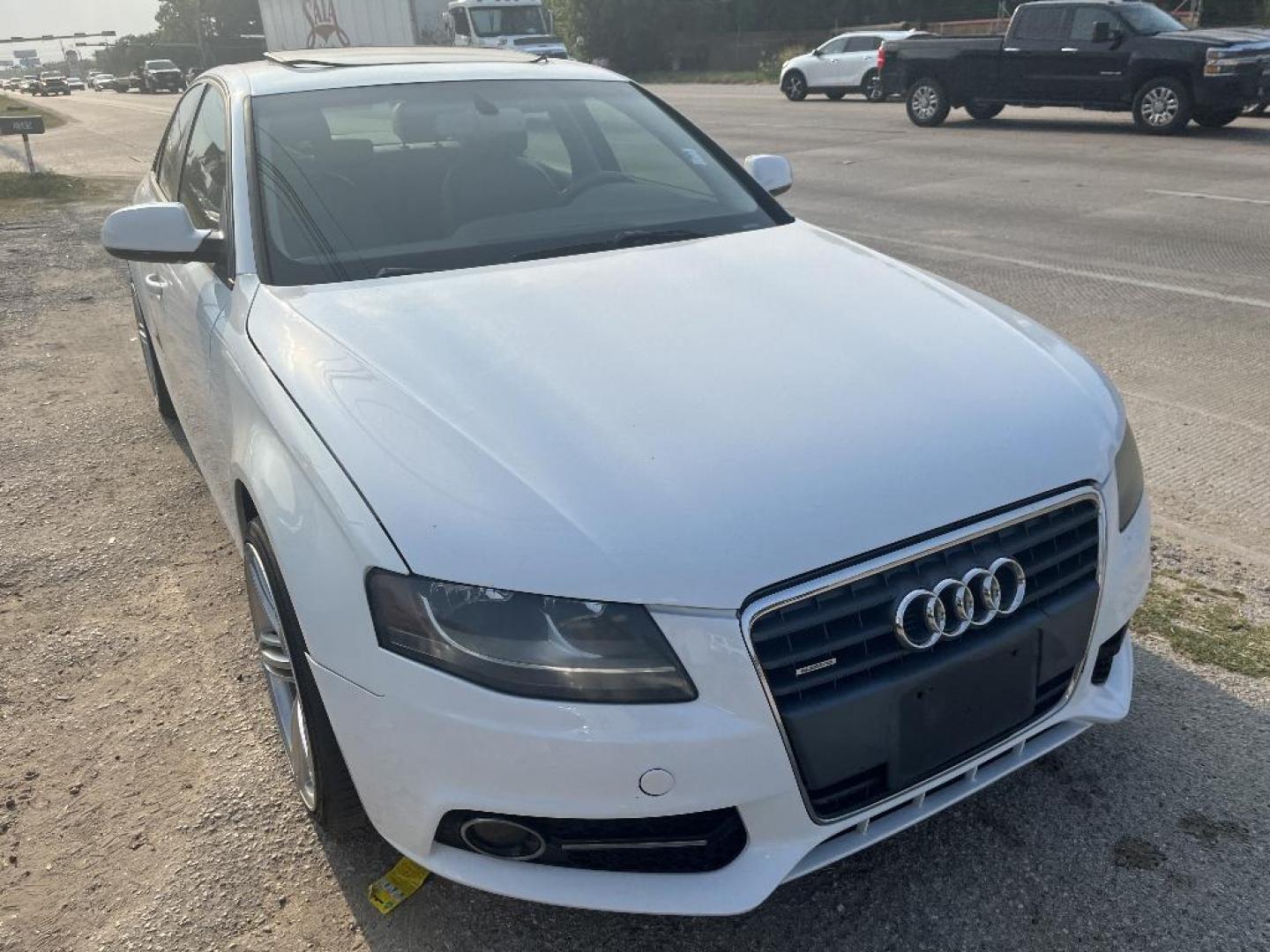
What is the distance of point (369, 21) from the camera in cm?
2811

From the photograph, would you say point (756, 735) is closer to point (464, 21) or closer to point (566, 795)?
point (566, 795)

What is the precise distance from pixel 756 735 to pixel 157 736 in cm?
190

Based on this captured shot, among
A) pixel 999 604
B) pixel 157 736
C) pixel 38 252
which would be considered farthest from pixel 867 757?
pixel 38 252

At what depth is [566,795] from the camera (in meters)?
1.92

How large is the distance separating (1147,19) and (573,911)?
53.8 ft

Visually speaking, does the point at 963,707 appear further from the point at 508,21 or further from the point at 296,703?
the point at 508,21

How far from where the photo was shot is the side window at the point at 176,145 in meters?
4.36

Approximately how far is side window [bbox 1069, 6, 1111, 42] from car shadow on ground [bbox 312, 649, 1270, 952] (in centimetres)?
1532

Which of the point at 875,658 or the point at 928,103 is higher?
the point at 928,103

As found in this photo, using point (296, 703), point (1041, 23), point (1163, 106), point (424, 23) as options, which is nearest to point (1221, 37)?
point (1163, 106)

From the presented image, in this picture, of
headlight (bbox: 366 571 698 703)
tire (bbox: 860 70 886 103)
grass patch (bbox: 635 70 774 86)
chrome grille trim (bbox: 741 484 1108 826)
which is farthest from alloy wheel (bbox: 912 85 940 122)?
grass patch (bbox: 635 70 774 86)

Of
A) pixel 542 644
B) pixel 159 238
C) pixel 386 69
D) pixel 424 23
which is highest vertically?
pixel 424 23

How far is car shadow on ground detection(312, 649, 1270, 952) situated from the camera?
226 centimetres

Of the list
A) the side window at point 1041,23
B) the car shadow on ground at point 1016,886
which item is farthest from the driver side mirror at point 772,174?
the side window at point 1041,23
